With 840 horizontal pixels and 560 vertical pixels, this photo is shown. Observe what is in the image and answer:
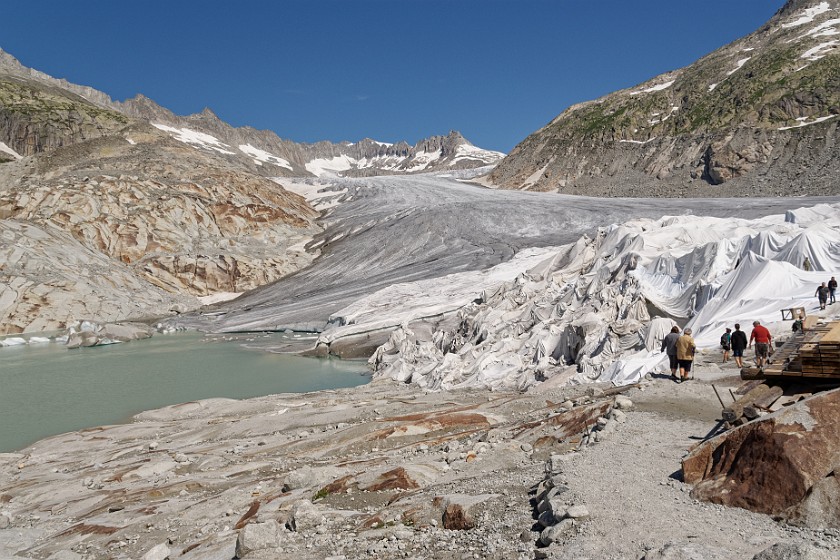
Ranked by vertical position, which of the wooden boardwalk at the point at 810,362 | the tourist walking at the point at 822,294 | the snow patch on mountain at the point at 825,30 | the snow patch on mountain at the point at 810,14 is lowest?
the wooden boardwalk at the point at 810,362

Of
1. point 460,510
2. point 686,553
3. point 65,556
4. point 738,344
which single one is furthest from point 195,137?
point 686,553

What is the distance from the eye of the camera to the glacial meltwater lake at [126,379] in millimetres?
21922

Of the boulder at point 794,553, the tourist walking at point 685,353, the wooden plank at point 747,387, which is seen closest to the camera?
the boulder at point 794,553

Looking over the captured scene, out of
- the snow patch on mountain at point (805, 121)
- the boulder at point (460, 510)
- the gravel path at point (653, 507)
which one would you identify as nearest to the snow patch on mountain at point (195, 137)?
the snow patch on mountain at point (805, 121)

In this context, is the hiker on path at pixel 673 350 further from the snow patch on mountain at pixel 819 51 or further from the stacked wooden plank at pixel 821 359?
the snow patch on mountain at pixel 819 51

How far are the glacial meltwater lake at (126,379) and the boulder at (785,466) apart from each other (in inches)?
782

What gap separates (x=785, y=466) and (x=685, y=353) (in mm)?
7164

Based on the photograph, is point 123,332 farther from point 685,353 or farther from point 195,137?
point 195,137

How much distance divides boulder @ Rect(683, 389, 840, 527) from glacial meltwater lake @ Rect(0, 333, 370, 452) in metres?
19.9

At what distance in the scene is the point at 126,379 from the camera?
1113 inches

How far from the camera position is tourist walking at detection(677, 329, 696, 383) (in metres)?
12.9

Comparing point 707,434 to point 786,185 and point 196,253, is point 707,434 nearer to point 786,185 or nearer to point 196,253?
point 196,253

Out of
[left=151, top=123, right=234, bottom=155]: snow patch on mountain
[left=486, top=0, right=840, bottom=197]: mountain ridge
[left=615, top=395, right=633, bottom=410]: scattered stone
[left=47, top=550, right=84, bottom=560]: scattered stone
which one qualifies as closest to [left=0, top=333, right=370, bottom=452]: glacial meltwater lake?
[left=47, top=550, right=84, bottom=560]: scattered stone

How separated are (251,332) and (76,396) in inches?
647
